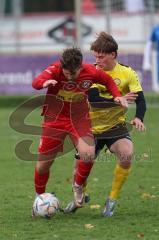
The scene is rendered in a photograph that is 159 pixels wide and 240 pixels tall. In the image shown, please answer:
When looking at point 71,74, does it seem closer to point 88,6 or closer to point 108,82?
point 108,82

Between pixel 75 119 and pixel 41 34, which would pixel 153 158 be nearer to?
pixel 75 119

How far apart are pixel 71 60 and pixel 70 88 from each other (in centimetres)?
50

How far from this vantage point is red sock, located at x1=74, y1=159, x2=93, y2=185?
8812 mm

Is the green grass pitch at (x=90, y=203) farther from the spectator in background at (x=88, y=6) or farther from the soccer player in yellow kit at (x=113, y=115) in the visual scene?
the spectator in background at (x=88, y=6)

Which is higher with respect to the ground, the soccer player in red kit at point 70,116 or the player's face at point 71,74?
the player's face at point 71,74

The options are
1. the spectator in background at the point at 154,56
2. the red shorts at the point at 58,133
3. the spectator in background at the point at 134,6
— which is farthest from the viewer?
the spectator in background at the point at 134,6

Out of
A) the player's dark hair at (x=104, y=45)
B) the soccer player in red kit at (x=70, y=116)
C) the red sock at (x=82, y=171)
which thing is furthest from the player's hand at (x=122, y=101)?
the red sock at (x=82, y=171)

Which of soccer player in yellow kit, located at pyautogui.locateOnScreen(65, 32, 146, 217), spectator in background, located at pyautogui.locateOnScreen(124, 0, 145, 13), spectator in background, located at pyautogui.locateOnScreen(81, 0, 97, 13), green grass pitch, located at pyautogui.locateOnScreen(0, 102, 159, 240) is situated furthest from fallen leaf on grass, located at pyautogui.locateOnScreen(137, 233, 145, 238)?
spectator in background, located at pyautogui.locateOnScreen(81, 0, 97, 13)

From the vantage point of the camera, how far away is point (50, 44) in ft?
95.2

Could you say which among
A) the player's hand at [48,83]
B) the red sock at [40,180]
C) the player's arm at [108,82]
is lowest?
the red sock at [40,180]

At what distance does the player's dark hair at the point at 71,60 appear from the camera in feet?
26.8

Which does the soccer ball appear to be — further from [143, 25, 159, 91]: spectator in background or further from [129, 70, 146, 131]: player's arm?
[143, 25, 159, 91]: spectator in background

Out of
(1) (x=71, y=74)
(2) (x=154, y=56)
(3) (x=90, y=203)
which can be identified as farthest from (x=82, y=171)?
(2) (x=154, y=56)

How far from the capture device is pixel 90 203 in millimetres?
9430
